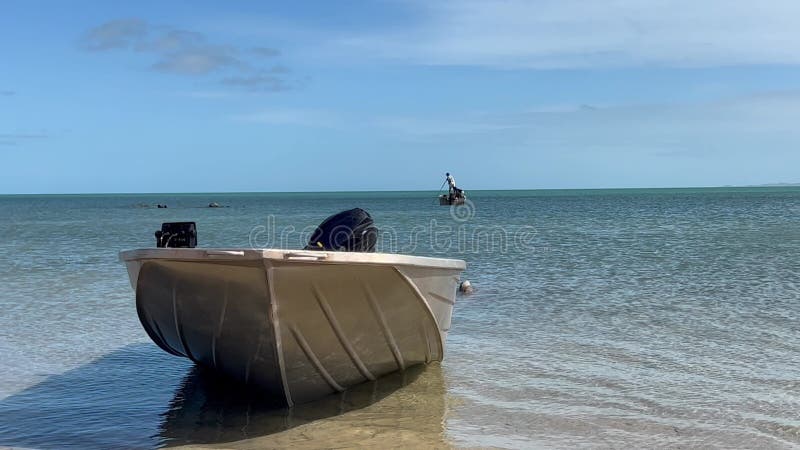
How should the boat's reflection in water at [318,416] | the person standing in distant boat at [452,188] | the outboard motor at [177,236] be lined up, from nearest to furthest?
the boat's reflection in water at [318,416] → the outboard motor at [177,236] → the person standing in distant boat at [452,188]

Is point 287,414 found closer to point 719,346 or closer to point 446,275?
point 446,275

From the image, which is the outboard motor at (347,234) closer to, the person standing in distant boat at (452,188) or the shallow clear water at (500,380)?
the shallow clear water at (500,380)

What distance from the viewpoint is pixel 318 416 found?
21.5 feet

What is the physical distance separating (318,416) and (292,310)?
114 cm

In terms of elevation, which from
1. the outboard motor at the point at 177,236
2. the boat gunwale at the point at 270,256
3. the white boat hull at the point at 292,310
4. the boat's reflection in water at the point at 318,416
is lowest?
the boat's reflection in water at the point at 318,416

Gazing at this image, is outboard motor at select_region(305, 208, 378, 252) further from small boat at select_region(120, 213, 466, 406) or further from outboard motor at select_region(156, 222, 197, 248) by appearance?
outboard motor at select_region(156, 222, 197, 248)

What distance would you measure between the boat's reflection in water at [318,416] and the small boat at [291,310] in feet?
0.62

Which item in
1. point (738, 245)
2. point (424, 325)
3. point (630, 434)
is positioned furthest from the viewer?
point (738, 245)

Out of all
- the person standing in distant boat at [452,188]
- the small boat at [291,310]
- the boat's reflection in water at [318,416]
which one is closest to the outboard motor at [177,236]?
the small boat at [291,310]

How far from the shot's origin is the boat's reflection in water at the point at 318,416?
603 centimetres

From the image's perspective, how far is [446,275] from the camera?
730cm

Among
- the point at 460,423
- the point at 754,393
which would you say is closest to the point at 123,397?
the point at 460,423

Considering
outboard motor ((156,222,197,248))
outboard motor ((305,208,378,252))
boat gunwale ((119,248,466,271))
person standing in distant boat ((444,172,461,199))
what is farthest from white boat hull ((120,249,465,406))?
person standing in distant boat ((444,172,461,199))

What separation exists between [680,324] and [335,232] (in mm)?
5384
